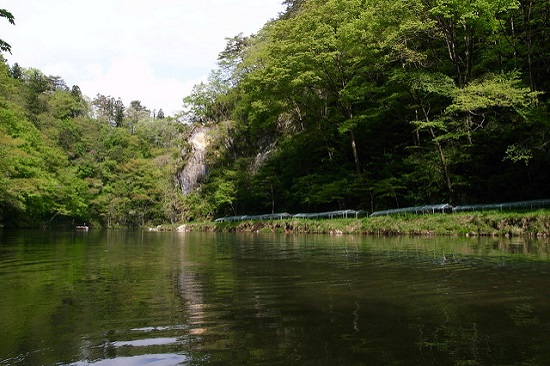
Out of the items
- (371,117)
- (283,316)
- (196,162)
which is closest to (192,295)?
(283,316)

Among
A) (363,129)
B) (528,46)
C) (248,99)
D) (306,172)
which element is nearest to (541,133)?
(528,46)

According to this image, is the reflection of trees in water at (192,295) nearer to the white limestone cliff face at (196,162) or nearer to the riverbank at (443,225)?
the riverbank at (443,225)

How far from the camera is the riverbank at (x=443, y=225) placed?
15.7m

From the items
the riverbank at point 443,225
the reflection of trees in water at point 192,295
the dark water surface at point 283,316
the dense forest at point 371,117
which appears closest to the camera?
the dark water surface at point 283,316

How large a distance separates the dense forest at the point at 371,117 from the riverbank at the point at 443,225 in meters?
2.97

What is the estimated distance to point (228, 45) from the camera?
57.9m

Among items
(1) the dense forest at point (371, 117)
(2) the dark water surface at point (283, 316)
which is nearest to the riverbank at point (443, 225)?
(1) the dense forest at point (371, 117)

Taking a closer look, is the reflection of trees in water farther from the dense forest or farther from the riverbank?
the dense forest

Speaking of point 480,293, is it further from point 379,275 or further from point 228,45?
point 228,45

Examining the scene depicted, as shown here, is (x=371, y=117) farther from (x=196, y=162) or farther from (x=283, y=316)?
(x=196, y=162)

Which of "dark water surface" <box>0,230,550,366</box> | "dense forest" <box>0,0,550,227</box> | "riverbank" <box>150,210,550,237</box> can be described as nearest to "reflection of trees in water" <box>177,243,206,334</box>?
"dark water surface" <box>0,230,550,366</box>

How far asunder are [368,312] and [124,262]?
23.8 feet

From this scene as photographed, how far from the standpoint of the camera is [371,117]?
2744 centimetres

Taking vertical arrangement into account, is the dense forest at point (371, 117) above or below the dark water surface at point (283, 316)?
above
